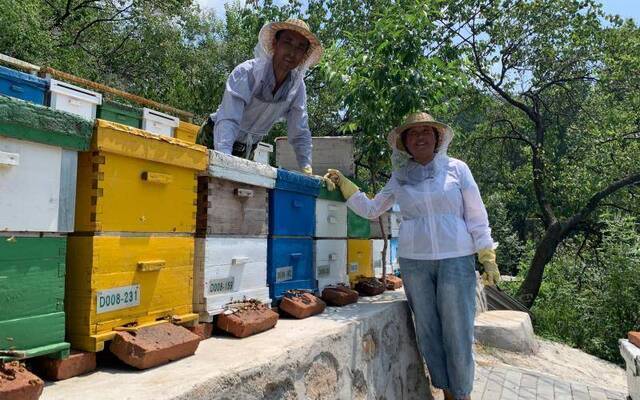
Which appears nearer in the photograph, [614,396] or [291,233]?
[291,233]

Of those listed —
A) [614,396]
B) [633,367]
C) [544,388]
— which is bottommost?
[614,396]

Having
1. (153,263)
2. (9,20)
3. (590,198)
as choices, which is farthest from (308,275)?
(590,198)

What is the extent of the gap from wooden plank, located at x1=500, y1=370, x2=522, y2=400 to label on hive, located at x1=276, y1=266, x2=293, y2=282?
2.35 meters

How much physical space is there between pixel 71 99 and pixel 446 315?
3224 mm

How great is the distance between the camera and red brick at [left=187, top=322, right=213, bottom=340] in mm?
2217

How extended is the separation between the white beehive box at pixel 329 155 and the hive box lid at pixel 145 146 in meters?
2.33

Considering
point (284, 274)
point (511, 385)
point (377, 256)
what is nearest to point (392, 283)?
point (377, 256)

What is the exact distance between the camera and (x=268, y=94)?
329 cm

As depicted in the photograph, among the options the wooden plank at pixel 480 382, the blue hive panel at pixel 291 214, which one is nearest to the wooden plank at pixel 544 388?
the wooden plank at pixel 480 382

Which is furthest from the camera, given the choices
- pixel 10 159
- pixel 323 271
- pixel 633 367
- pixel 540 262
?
pixel 540 262

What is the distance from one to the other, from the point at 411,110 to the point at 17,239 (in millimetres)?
3081

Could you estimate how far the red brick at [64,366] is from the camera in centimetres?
161

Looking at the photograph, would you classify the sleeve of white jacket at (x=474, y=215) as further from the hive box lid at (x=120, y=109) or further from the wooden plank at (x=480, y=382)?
the hive box lid at (x=120, y=109)

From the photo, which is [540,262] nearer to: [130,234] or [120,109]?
[120,109]
